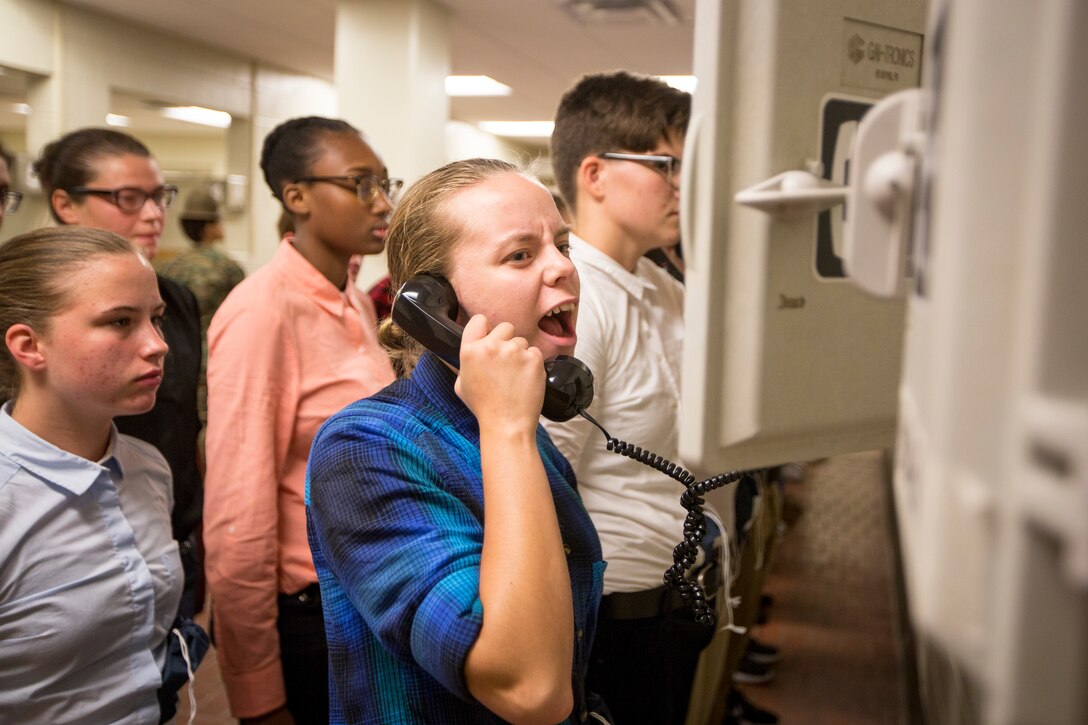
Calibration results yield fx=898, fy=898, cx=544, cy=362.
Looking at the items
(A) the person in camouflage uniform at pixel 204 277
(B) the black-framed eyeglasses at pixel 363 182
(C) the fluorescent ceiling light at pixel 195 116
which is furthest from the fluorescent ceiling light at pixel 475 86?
(B) the black-framed eyeglasses at pixel 363 182

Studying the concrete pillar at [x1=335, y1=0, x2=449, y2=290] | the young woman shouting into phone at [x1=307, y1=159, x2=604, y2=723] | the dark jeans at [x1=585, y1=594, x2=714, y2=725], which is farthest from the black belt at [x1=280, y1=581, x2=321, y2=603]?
the concrete pillar at [x1=335, y1=0, x2=449, y2=290]

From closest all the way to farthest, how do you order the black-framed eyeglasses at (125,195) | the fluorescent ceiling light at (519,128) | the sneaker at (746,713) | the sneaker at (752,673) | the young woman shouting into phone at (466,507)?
the young woman shouting into phone at (466,507), the black-framed eyeglasses at (125,195), the sneaker at (746,713), the sneaker at (752,673), the fluorescent ceiling light at (519,128)

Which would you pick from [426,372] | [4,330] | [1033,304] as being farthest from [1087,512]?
[4,330]

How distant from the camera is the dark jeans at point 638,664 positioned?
155cm

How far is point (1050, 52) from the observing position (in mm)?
350

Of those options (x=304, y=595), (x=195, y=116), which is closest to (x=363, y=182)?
(x=304, y=595)

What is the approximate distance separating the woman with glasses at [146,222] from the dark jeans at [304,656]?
0.30 meters

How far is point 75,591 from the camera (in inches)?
50.6

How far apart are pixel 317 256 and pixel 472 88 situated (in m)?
6.97

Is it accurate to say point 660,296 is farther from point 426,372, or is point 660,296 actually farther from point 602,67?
point 602,67

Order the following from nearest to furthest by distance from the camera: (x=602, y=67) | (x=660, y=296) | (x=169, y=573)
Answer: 1. (x=169, y=573)
2. (x=660, y=296)
3. (x=602, y=67)

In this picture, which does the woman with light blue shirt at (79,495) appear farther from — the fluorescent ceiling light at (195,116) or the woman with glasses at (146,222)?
the fluorescent ceiling light at (195,116)

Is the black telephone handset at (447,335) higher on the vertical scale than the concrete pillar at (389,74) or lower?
lower

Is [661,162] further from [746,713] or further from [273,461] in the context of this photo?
[746,713]
